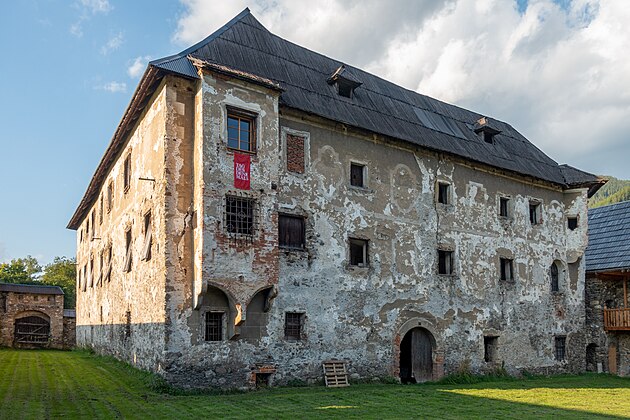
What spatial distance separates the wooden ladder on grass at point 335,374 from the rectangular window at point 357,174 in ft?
19.0

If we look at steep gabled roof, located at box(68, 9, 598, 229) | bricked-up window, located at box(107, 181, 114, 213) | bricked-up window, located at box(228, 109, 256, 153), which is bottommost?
bricked-up window, located at box(107, 181, 114, 213)

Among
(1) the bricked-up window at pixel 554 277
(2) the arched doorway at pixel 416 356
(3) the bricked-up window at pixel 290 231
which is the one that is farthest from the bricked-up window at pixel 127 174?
(1) the bricked-up window at pixel 554 277

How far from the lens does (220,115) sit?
15.7 metres

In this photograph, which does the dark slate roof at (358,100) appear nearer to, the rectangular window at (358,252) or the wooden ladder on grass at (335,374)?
the rectangular window at (358,252)

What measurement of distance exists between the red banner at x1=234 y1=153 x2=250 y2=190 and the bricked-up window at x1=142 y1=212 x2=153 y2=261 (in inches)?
127

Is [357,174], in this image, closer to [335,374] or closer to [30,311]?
[335,374]

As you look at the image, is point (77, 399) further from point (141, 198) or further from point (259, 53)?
point (259, 53)

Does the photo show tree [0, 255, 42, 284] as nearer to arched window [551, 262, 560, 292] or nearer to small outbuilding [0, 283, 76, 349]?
small outbuilding [0, 283, 76, 349]

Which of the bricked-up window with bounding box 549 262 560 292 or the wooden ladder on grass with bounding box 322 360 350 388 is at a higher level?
the bricked-up window with bounding box 549 262 560 292

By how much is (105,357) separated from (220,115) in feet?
39.5

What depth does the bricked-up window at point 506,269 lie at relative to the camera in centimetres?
2369

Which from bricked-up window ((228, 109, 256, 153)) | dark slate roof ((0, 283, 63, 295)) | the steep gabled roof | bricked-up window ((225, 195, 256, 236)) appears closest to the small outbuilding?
dark slate roof ((0, 283, 63, 295))

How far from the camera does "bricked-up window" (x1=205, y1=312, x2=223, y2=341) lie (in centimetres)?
1526

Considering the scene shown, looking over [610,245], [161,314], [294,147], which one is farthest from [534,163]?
[161,314]
